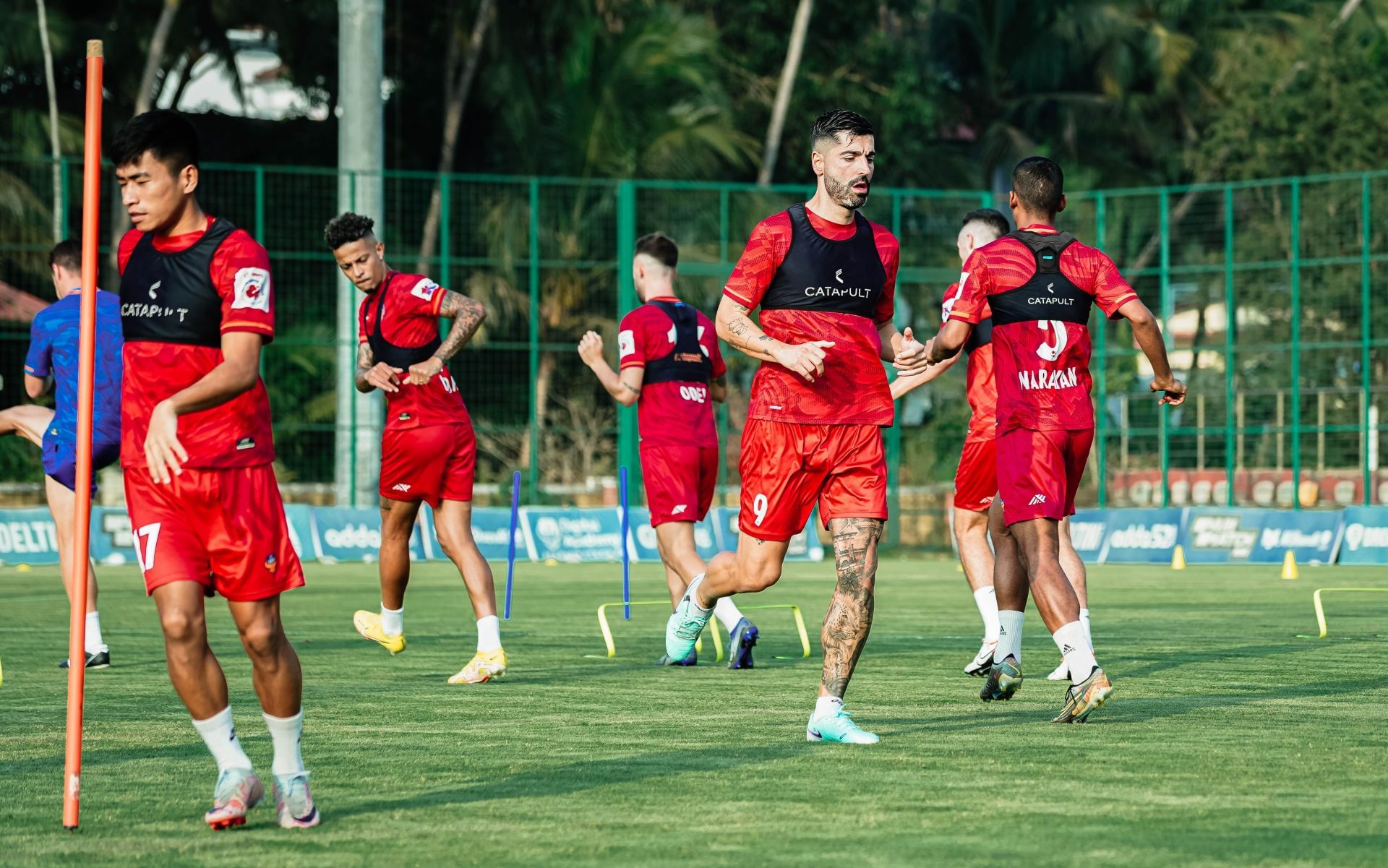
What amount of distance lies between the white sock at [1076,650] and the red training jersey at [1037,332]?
2.81 ft

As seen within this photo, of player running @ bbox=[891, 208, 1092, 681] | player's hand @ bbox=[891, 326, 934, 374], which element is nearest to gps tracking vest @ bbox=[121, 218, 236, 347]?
player's hand @ bbox=[891, 326, 934, 374]

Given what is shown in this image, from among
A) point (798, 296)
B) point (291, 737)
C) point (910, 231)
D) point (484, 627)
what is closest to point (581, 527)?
point (910, 231)

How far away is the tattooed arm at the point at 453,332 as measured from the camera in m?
9.72

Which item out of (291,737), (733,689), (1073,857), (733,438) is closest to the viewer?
(1073,857)

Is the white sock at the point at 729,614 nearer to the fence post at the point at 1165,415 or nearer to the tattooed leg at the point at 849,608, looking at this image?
the tattooed leg at the point at 849,608

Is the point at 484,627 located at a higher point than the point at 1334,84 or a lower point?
lower

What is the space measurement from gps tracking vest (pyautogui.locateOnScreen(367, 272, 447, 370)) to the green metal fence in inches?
641

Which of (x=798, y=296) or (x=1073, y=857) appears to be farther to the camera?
(x=798, y=296)

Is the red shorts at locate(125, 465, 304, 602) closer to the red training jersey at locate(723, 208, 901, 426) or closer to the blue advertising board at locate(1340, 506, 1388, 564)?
the red training jersey at locate(723, 208, 901, 426)

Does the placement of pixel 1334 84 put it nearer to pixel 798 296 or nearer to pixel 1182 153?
pixel 1182 153

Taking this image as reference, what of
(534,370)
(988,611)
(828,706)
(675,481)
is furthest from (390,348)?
(534,370)

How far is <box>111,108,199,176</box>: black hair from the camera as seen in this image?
5.63 metres

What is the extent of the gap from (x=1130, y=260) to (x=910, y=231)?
16.6 feet

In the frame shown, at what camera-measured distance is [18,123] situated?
3325 cm
